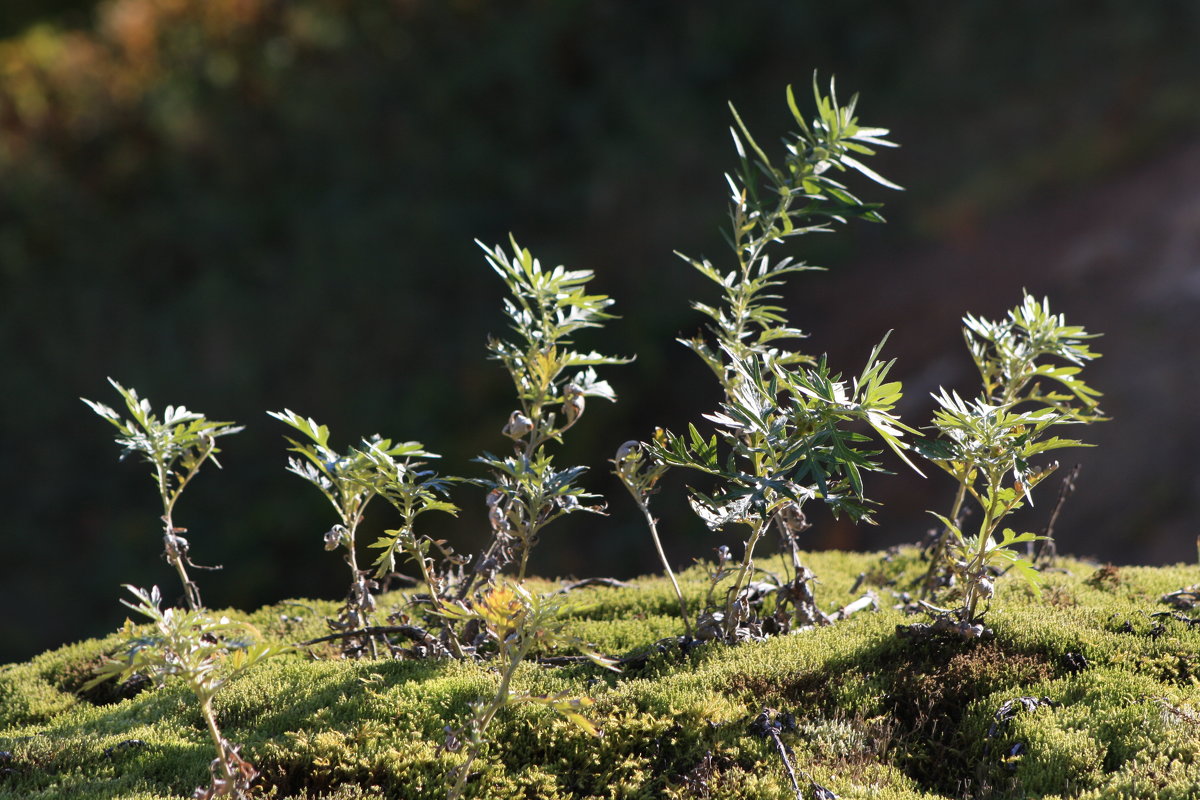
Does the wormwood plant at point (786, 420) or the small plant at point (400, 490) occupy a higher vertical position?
the wormwood plant at point (786, 420)

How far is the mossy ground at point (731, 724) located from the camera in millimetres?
2518

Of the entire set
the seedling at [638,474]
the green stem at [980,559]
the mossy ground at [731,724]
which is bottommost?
the mossy ground at [731,724]

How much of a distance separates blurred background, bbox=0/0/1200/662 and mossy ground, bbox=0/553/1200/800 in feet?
13.3

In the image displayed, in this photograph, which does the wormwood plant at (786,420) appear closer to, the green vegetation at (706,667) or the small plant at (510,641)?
the green vegetation at (706,667)

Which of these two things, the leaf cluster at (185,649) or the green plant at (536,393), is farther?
the green plant at (536,393)

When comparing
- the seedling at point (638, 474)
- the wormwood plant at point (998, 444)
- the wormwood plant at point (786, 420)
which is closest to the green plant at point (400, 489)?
the seedling at point (638, 474)

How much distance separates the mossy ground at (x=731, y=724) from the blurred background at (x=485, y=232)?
4047 millimetres

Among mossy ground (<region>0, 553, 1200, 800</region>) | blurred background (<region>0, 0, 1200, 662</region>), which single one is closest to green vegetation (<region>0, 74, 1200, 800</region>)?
mossy ground (<region>0, 553, 1200, 800</region>)

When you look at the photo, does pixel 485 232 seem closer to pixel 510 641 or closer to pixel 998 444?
pixel 998 444

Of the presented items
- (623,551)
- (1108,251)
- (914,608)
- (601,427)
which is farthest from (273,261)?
(914,608)

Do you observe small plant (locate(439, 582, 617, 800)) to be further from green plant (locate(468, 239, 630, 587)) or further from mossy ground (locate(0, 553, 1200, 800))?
green plant (locate(468, 239, 630, 587))

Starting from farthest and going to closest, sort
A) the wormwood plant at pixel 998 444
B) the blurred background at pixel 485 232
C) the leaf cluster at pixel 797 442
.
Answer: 1. the blurred background at pixel 485 232
2. the wormwood plant at pixel 998 444
3. the leaf cluster at pixel 797 442

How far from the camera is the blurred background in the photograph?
26.4 ft

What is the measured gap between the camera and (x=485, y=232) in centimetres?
1041
